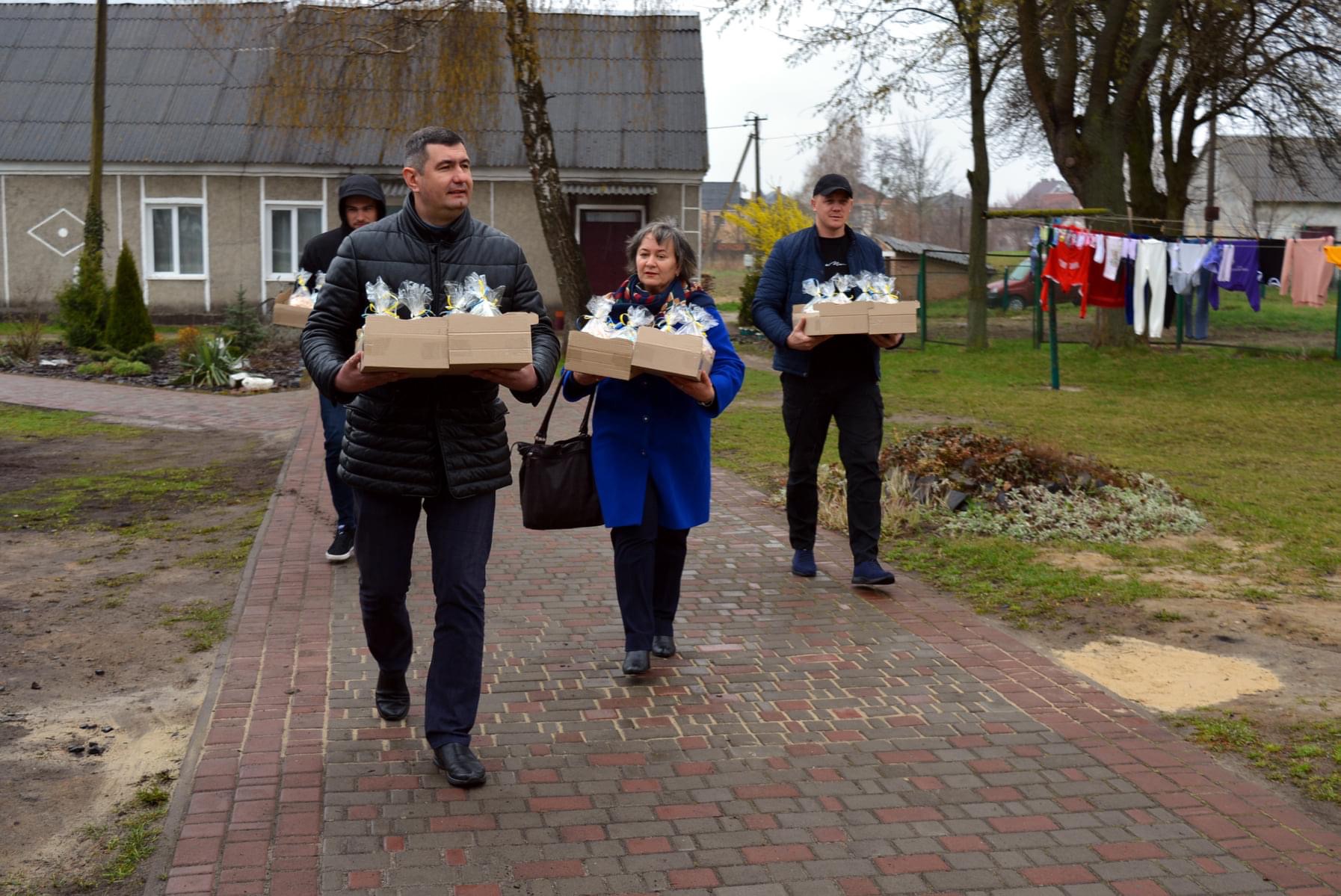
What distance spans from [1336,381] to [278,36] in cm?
1562

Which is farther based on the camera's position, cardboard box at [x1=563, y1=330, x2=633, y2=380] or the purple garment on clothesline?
the purple garment on clothesline

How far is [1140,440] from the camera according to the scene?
43.0 ft

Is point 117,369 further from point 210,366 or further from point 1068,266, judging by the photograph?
point 1068,266

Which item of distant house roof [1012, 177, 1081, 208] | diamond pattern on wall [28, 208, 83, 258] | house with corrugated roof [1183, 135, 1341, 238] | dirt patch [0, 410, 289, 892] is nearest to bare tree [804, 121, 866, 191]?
house with corrugated roof [1183, 135, 1341, 238]

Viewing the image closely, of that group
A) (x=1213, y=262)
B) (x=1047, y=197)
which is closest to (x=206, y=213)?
(x=1213, y=262)

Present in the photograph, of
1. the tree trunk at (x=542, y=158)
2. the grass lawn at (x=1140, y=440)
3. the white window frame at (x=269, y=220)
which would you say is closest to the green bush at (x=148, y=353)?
the tree trunk at (x=542, y=158)

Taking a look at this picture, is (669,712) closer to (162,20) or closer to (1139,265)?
(1139,265)

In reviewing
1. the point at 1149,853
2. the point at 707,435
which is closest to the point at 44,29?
the point at 707,435

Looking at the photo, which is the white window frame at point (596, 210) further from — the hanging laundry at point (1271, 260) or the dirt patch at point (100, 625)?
the dirt patch at point (100, 625)

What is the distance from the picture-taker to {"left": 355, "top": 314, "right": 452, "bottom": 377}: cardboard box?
4.02 m

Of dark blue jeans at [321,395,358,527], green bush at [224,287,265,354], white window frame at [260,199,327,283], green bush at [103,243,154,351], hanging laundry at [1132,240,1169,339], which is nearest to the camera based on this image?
dark blue jeans at [321,395,358,527]

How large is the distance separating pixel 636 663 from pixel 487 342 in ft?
6.34

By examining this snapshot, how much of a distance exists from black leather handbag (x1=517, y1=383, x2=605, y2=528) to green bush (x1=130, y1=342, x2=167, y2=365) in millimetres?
15981

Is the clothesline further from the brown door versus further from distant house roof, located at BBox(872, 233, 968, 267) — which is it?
distant house roof, located at BBox(872, 233, 968, 267)
